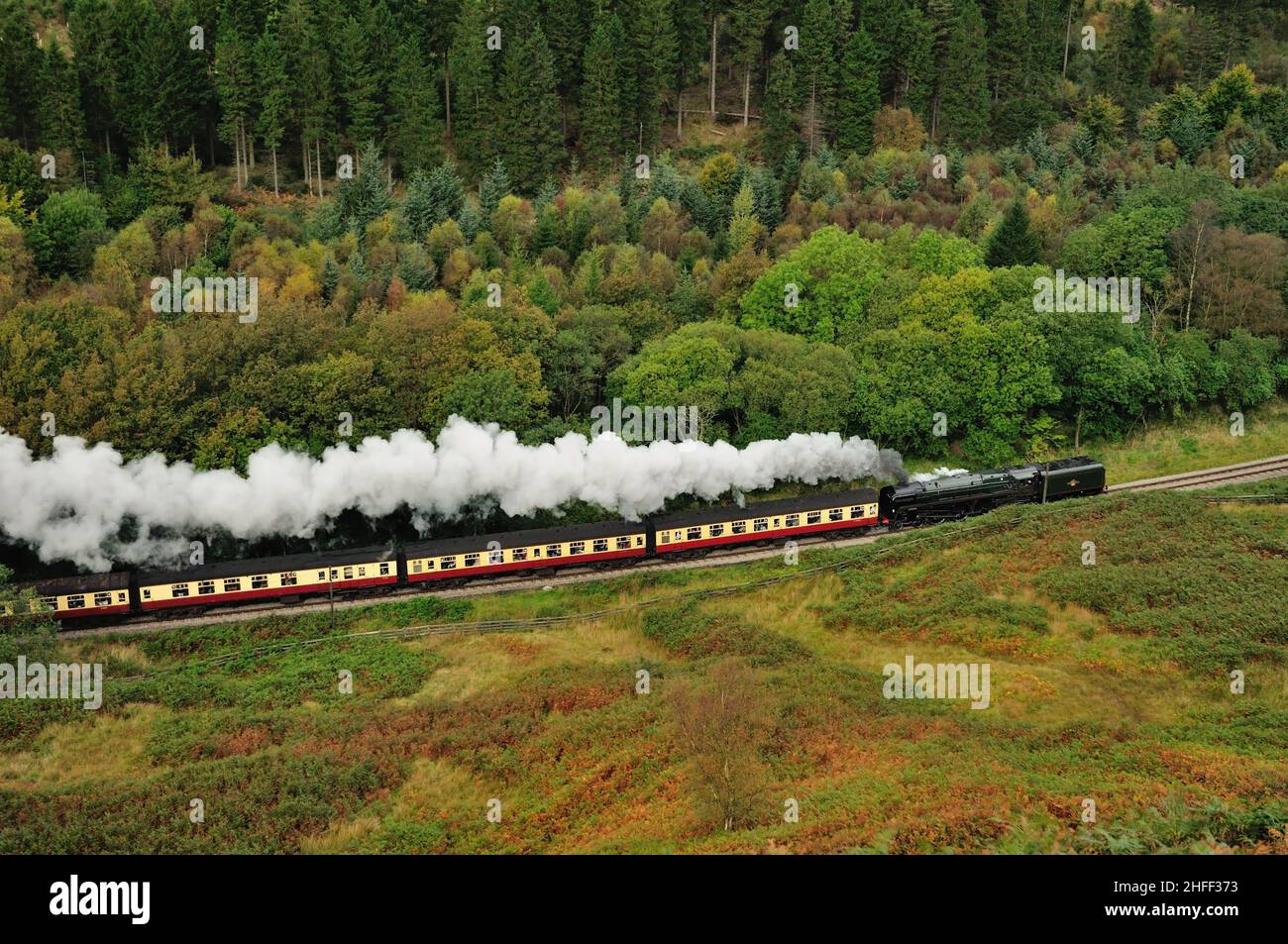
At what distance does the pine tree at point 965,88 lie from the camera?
103625 mm

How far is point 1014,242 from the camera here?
7812cm

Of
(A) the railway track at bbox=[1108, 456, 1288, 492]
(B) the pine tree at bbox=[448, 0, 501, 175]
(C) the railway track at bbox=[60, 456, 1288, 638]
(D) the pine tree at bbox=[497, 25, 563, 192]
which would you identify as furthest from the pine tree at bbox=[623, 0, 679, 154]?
(A) the railway track at bbox=[1108, 456, 1288, 492]

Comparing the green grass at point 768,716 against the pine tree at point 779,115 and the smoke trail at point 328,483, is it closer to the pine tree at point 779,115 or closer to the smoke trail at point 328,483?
the smoke trail at point 328,483

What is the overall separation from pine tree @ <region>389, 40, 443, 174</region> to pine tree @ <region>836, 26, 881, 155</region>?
122 ft

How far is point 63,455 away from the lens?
169 feet

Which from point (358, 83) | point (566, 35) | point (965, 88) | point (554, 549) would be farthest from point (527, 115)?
point (554, 549)

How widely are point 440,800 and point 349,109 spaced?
7380 centimetres

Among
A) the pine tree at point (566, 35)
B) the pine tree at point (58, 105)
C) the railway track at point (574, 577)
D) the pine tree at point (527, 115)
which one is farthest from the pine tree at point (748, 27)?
the railway track at point (574, 577)

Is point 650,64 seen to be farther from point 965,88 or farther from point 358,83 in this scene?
point 965,88

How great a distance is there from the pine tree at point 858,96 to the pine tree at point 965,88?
7.32 m

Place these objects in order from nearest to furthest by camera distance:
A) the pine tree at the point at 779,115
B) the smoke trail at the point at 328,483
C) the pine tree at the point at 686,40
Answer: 1. the smoke trail at the point at 328,483
2. the pine tree at the point at 779,115
3. the pine tree at the point at 686,40

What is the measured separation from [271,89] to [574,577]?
57.5 meters

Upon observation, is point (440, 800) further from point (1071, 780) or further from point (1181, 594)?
point (1181, 594)

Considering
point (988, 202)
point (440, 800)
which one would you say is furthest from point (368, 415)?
point (988, 202)
